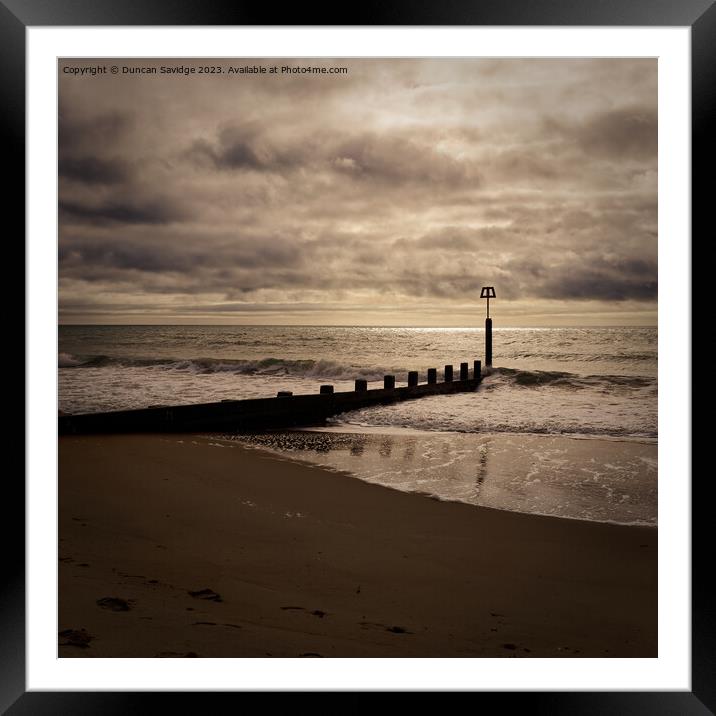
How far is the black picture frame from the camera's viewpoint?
185 centimetres

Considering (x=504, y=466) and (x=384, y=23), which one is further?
(x=504, y=466)

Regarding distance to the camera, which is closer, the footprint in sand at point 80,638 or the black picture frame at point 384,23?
the footprint in sand at point 80,638

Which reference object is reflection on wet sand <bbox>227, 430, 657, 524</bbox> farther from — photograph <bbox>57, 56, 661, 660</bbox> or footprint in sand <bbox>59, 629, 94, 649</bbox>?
footprint in sand <bbox>59, 629, 94, 649</bbox>

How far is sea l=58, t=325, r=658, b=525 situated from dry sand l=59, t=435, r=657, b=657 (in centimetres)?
54

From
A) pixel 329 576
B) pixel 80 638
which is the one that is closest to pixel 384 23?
pixel 329 576

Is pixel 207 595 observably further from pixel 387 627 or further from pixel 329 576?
pixel 387 627

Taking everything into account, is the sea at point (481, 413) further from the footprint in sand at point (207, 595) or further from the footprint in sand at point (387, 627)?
the footprint in sand at point (207, 595)

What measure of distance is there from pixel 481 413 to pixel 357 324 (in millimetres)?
1887

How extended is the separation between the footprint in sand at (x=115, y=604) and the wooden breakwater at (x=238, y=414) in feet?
7.56

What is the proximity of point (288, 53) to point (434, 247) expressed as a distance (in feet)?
13.1

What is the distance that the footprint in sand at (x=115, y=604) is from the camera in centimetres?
175

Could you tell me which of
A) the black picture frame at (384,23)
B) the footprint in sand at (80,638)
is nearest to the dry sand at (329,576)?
the footprint in sand at (80,638)

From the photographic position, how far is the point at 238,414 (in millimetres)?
5203

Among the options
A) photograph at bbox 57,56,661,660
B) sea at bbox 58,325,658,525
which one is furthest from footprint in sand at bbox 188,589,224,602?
sea at bbox 58,325,658,525
